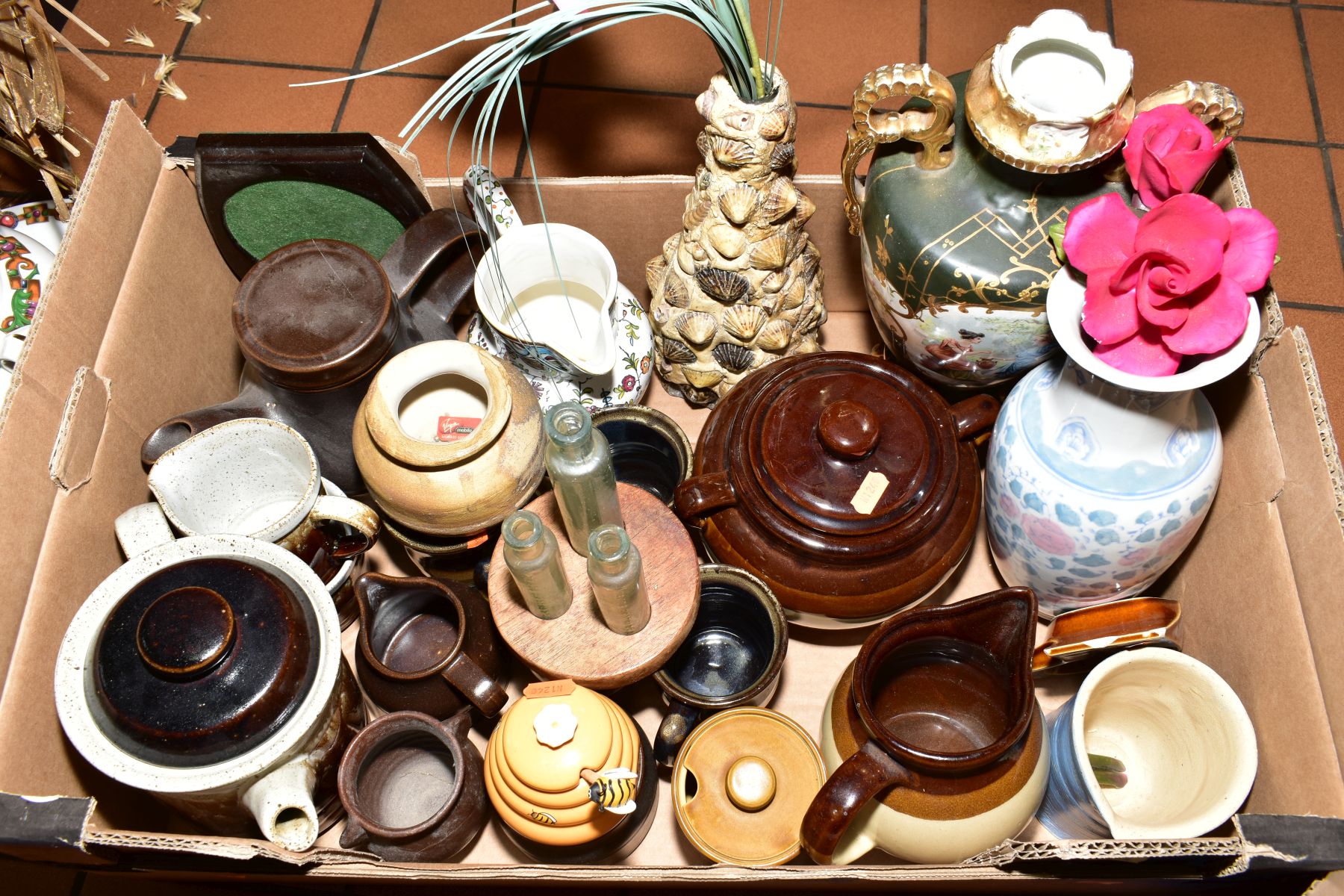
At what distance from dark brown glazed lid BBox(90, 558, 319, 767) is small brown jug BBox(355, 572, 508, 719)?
0.40 feet

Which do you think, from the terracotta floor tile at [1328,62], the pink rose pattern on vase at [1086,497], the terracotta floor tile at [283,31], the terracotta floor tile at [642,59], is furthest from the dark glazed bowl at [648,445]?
the terracotta floor tile at [1328,62]

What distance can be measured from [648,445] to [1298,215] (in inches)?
43.4

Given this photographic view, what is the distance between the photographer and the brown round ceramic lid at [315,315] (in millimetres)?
922

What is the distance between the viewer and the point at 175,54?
162cm

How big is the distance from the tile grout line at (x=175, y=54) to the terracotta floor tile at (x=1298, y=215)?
1766 millimetres

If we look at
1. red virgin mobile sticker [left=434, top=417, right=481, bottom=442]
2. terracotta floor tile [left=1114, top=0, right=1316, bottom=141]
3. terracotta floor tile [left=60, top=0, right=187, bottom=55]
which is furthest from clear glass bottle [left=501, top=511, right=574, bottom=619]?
terracotta floor tile [left=60, top=0, right=187, bottom=55]

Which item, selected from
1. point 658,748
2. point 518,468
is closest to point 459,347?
point 518,468

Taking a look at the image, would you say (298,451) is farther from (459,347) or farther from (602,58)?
(602,58)

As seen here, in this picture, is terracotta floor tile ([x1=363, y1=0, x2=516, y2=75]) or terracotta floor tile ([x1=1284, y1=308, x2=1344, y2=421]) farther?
terracotta floor tile ([x1=363, y1=0, x2=516, y2=75])

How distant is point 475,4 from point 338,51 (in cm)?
25

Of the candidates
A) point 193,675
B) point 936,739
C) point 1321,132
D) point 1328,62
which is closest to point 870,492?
point 936,739

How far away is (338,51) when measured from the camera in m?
1.60

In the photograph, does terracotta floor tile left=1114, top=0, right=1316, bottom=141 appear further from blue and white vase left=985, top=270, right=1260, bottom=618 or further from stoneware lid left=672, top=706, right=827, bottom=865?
stoneware lid left=672, top=706, right=827, bottom=865

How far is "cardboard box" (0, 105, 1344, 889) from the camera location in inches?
30.7
